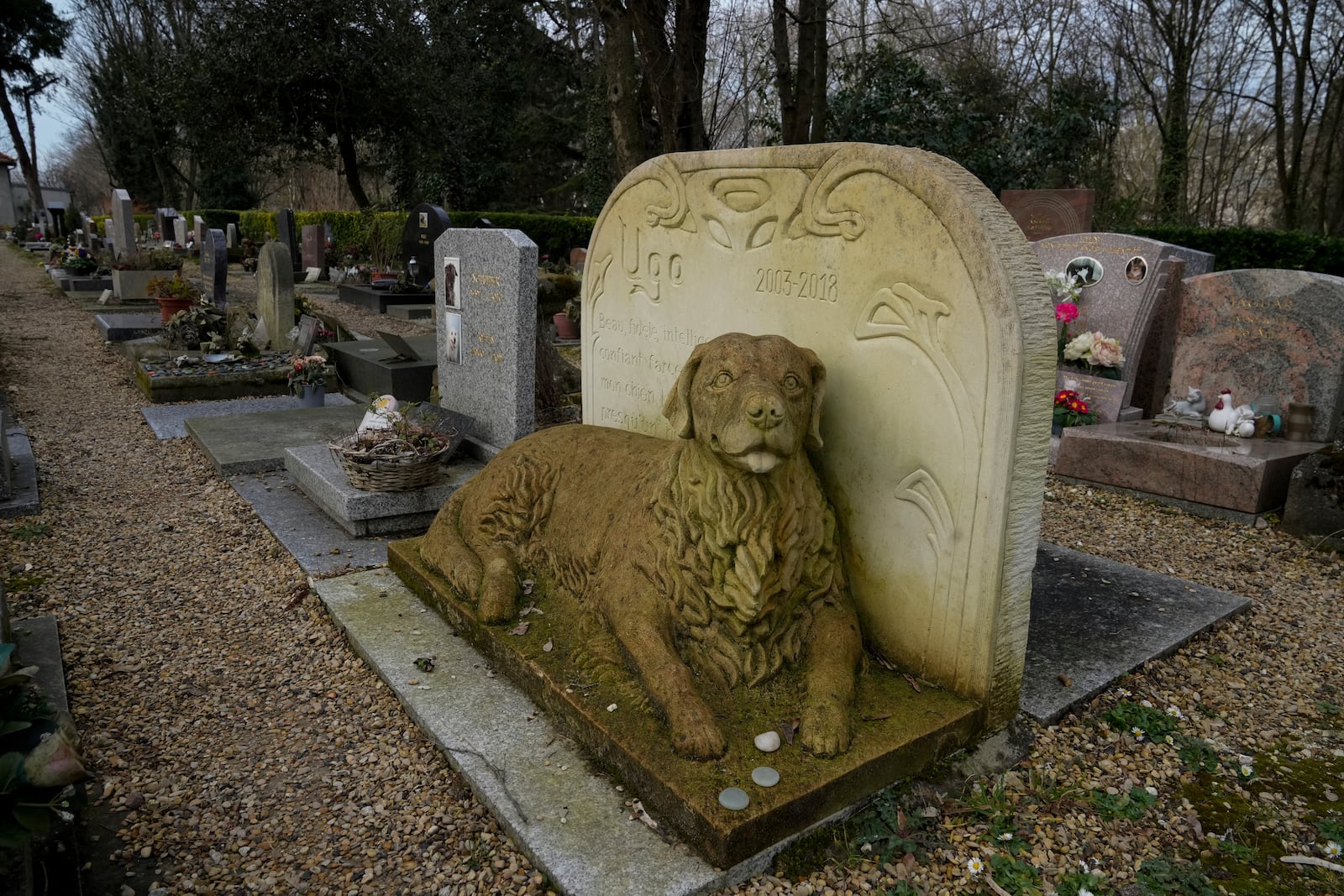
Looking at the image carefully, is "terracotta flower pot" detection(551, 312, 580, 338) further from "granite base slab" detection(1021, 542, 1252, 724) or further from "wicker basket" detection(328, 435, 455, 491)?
"granite base slab" detection(1021, 542, 1252, 724)

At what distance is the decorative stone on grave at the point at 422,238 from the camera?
14755 millimetres

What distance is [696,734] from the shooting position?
2422mm

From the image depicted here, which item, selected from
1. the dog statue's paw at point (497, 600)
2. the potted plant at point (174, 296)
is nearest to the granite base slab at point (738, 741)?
the dog statue's paw at point (497, 600)

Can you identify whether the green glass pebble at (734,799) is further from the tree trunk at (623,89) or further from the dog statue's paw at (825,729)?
the tree trunk at (623,89)

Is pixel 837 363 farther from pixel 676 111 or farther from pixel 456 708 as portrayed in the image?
pixel 676 111

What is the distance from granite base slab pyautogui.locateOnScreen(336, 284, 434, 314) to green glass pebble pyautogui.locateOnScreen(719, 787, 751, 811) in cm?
1475

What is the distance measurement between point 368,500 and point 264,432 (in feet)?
8.35

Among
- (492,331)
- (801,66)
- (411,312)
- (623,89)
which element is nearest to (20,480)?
(492,331)

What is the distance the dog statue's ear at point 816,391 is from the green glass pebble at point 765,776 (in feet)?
3.26

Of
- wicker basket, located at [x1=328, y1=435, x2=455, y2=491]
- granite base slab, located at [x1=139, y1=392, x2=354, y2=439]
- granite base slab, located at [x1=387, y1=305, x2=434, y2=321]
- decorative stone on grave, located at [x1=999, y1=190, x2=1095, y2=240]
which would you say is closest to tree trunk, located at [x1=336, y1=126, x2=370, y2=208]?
granite base slab, located at [x1=387, y1=305, x2=434, y2=321]

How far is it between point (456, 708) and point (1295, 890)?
253 cm

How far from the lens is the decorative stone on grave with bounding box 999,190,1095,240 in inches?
475

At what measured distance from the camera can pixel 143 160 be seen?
36688 mm

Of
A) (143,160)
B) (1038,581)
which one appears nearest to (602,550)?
(1038,581)
